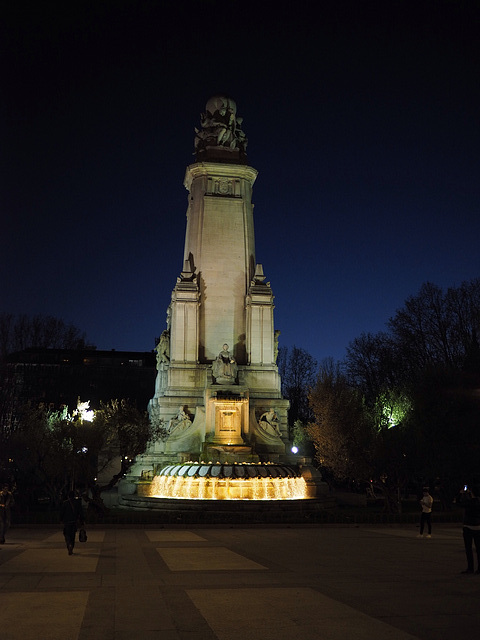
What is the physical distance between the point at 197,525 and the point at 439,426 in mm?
19124

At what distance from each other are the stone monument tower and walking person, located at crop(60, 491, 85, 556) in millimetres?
21937

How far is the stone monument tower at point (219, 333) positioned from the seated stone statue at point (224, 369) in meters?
0.07

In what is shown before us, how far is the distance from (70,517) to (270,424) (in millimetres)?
26830

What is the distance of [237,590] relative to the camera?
11391 millimetres

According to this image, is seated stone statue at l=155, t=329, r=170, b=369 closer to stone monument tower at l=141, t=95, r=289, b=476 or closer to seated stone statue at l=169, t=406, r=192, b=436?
stone monument tower at l=141, t=95, r=289, b=476

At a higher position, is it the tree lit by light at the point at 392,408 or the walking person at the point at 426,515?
the tree lit by light at the point at 392,408

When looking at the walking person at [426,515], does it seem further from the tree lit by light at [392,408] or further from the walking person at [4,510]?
the tree lit by light at [392,408]

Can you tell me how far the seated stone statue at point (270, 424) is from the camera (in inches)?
1678

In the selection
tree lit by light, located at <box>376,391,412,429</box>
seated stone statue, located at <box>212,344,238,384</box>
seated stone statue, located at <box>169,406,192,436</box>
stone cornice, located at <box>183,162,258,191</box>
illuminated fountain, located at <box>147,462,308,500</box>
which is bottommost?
illuminated fountain, located at <box>147,462,308,500</box>

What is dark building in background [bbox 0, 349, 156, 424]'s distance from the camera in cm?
5148

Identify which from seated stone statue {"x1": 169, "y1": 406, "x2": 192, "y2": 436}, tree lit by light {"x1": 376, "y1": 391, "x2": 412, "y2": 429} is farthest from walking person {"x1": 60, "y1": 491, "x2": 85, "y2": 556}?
tree lit by light {"x1": 376, "y1": 391, "x2": 412, "y2": 429}

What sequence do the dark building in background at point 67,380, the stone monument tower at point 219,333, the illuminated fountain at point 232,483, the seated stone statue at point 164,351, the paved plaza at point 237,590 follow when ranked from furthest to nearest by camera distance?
the dark building in background at point 67,380 → the seated stone statue at point 164,351 → the stone monument tower at point 219,333 → the illuminated fountain at point 232,483 → the paved plaza at point 237,590

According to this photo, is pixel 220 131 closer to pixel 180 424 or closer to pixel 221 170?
pixel 221 170

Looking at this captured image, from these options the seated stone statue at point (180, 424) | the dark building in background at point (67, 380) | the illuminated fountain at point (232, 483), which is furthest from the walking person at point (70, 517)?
the dark building in background at point (67, 380)
